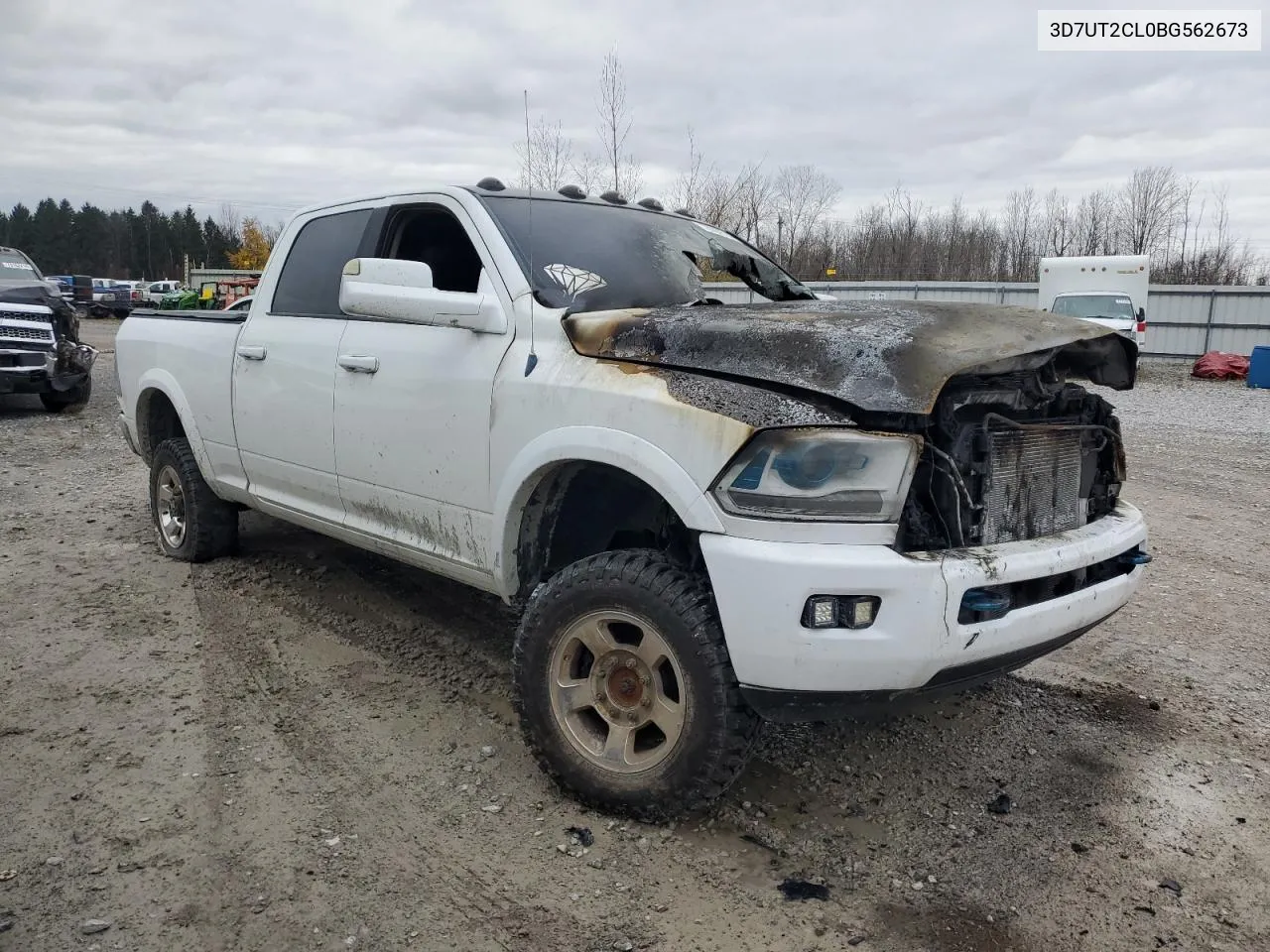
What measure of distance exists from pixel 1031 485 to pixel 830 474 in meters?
0.79

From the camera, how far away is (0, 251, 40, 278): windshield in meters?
12.3

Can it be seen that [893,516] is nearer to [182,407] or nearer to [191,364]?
[191,364]

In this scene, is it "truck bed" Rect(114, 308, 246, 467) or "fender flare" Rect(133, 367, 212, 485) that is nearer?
"truck bed" Rect(114, 308, 246, 467)

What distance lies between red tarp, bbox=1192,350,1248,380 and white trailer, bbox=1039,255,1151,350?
1.52 m

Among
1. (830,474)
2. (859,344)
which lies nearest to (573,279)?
(859,344)

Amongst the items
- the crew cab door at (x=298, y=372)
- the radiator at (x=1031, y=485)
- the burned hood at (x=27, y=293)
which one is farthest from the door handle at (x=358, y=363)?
the burned hood at (x=27, y=293)

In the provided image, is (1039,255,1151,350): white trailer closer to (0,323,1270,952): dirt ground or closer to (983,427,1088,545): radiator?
(0,323,1270,952): dirt ground

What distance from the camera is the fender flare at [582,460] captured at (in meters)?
2.58

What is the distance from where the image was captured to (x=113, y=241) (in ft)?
311

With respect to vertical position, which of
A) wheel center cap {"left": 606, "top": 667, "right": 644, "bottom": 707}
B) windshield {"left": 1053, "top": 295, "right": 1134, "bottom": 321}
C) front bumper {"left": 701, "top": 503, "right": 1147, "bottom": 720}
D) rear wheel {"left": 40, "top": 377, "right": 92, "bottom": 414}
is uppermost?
windshield {"left": 1053, "top": 295, "right": 1134, "bottom": 321}

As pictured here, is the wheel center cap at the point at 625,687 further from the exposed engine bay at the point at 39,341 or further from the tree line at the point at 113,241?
the tree line at the point at 113,241

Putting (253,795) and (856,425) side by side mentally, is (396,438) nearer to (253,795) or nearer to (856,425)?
(253,795)

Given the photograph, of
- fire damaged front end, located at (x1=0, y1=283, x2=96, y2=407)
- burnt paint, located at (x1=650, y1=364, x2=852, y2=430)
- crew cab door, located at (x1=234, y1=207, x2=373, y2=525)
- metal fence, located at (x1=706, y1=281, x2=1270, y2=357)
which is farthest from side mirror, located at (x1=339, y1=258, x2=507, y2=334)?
metal fence, located at (x1=706, y1=281, x2=1270, y2=357)

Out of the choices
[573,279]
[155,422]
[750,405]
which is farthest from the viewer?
[155,422]
